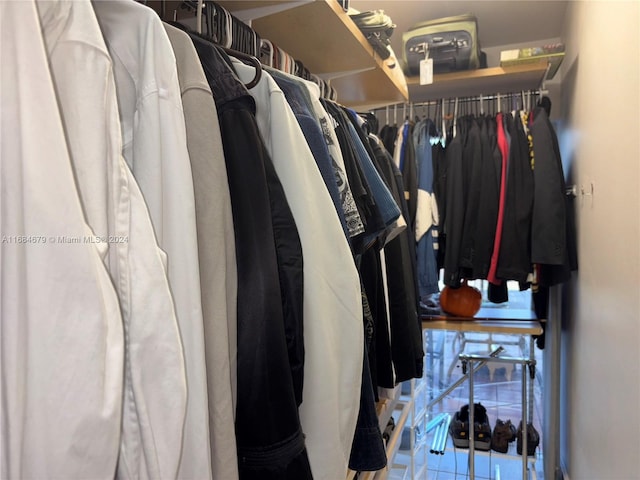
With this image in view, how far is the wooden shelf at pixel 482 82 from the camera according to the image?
2057mm

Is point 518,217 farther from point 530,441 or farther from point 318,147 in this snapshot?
point 318,147

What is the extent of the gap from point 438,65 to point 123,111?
196 cm

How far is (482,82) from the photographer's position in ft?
7.32

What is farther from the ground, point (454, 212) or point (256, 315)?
point (454, 212)

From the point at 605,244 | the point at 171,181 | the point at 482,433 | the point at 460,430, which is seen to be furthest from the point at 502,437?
the point at 171,181

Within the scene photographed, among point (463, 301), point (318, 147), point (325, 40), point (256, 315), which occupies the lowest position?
point (463, 301)

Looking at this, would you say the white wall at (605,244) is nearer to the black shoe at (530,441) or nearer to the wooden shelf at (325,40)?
the black shoe at (530,441)

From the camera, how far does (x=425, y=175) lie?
1.98 meters

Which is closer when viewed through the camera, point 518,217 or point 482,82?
point 518,217

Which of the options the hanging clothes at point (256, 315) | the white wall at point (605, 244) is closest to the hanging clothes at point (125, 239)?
the hanging clothes at point (256, 315)

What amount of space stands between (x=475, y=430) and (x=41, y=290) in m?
2.34

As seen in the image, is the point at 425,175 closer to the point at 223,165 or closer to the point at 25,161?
the point at 223,165

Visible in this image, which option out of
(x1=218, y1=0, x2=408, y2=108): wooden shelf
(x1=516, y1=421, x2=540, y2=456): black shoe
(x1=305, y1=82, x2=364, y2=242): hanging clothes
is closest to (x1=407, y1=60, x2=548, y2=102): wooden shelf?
(x1=218, y1=0, x2=408, y2=108): wooden shelf

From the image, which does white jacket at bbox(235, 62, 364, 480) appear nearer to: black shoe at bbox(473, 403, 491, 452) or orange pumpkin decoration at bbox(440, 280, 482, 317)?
orange pumpkin decoration at bbox(440, 280, 482, 317)
